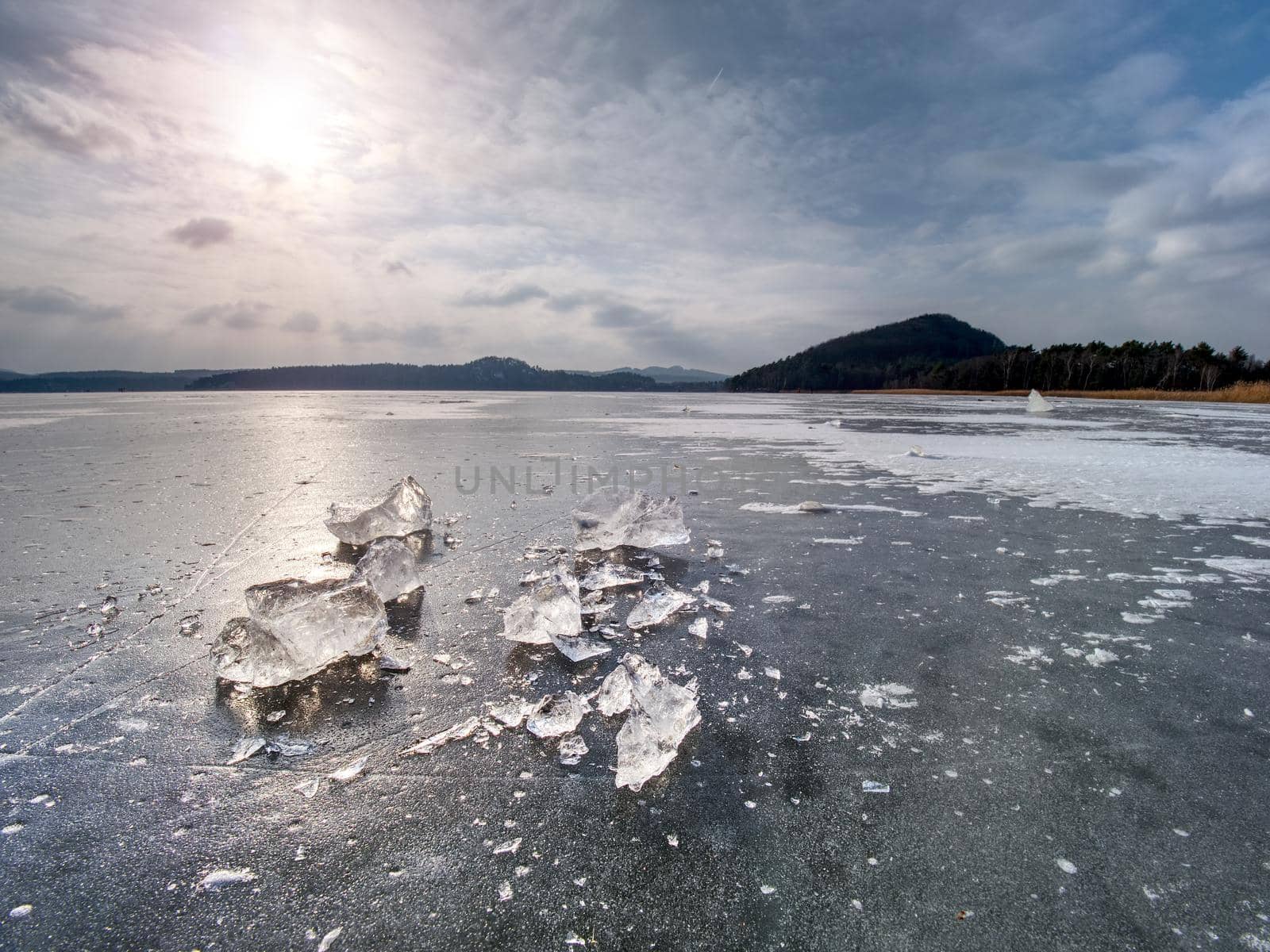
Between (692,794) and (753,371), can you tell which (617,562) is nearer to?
(692,794)

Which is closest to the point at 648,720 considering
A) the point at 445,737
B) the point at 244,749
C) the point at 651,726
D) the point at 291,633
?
the point at 651,726

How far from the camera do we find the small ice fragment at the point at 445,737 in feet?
6.23

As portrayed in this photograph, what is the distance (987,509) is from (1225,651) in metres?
3.15

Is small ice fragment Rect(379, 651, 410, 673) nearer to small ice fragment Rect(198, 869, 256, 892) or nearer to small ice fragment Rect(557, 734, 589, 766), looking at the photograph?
small ice fragment Rect(557, 734, 589, 766)

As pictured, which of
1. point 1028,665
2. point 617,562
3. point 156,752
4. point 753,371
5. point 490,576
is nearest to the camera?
point 156,752

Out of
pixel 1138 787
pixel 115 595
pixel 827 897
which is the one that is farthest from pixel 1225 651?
pixel 115 595

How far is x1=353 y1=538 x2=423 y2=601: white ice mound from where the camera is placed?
3.15 metres

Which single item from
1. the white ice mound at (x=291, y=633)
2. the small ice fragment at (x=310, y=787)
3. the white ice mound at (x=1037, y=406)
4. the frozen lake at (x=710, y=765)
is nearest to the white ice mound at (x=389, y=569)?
the frozen lake at (x=710, y=765)

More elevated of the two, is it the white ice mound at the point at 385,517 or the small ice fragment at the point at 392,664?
the white ice mound at the point at 385,517

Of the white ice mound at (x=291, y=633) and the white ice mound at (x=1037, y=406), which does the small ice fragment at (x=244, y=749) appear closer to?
the white ice mound at (x=291, y=633)

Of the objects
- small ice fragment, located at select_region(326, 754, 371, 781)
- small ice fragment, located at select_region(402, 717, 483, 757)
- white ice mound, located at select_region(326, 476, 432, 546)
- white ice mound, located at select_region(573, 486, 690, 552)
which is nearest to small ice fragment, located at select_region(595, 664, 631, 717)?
small ice fragment, located at select_region(402, 717, 483, 757)

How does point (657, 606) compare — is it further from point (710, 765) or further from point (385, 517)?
point (385, 517)

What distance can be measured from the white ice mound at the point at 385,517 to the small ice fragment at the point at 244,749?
101 inches

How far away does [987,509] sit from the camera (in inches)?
221
